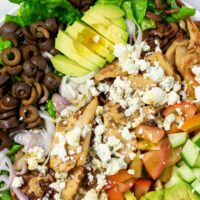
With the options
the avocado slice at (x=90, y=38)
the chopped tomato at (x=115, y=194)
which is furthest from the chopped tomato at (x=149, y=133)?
the avocado slice at (x=90, y=38)

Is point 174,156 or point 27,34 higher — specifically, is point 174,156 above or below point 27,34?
below

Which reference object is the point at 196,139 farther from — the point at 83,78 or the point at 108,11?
the point at 108,11

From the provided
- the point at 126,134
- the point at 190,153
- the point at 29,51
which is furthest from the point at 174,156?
the point at 29,51

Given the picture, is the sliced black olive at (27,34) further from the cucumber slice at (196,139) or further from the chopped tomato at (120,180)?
the cucumber slice at (196,139)

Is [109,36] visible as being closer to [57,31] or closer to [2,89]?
[57,31]

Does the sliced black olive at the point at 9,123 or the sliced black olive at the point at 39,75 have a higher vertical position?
the sliced black olive at the point at 39,75

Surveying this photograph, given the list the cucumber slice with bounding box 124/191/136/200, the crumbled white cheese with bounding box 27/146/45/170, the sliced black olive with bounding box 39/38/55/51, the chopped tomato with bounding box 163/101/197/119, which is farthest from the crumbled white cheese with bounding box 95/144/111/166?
the sliced black olive with bounding box 39/38/55/51
